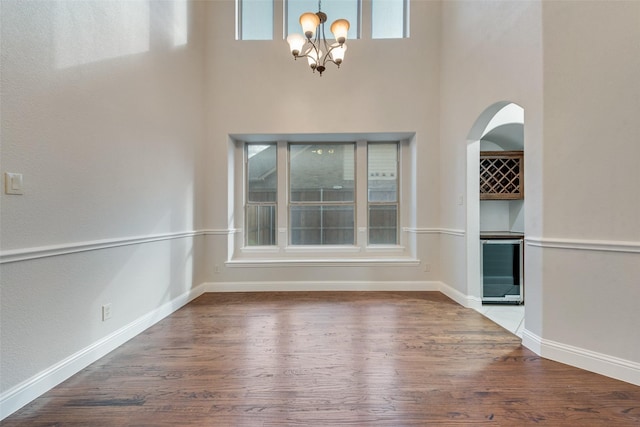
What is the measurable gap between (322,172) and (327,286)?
1726 millimetres

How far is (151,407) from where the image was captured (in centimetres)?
163

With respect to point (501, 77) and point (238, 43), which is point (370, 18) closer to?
point (238, 43)

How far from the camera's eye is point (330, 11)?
4184 millimetres

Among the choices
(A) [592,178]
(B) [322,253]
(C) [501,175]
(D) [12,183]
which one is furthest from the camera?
(B) [322,253]

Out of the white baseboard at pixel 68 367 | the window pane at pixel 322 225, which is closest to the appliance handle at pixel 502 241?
the window pane at pixel 322 225

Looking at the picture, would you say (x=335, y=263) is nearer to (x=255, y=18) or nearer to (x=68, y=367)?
(x=68, y=367)

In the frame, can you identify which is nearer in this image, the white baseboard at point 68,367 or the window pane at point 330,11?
the white baseboard at point 68,367

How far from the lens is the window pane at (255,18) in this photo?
4125 millimetres

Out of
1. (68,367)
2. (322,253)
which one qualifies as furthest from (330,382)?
(322,253)

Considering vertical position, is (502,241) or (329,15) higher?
(329,15)

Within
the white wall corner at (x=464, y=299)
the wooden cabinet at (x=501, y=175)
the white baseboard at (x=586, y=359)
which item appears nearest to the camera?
the white baseboard at (x=586, y=359)

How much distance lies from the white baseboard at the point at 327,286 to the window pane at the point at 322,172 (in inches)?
50.0

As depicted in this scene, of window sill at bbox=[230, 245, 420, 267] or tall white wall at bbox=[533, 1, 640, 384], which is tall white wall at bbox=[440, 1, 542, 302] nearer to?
tall white wall at bbox=[533, 1, 640, 384]

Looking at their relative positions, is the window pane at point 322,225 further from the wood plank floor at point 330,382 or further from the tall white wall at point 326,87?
the wood plank floor at point 330,382
